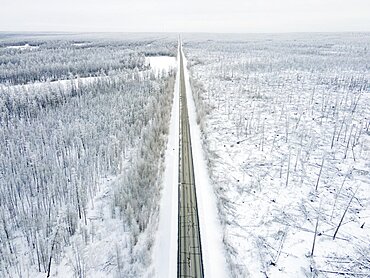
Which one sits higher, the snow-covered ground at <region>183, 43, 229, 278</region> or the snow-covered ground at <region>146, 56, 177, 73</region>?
the snow-covered ground at <region>146, 56, 177, 73</region>

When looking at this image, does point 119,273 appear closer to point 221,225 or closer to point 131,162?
point 221,225

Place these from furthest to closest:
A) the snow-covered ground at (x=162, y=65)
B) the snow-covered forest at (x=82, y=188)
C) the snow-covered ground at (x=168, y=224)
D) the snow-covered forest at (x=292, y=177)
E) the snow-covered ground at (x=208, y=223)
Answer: the snow-covered ground at (x=162, y=65) < the snow-covered forest at (x=82, y=188) < the snow-covered forest at (x=292, y=177) < the snow-covered ground at (x=168, y=224) < the snow-covered ground at (x=208, y=223)

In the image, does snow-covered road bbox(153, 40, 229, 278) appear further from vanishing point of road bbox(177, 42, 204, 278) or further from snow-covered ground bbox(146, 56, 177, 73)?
snow-covered ground bbox(146, 56, 177, 73)

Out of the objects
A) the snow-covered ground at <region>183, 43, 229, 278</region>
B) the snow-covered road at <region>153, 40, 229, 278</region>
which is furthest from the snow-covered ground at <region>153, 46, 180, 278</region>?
the snow-covered ground at <region>183, 43, 229, 278</region>

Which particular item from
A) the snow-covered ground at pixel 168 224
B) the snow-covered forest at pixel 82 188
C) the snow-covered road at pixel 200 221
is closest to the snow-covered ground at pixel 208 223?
the snow-covered road at pixel 200 221

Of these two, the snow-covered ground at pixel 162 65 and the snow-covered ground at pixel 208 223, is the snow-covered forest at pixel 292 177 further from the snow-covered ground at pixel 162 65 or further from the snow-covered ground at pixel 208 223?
the snow-covered ground at pixel 162 65

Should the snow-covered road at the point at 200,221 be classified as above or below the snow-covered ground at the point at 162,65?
below

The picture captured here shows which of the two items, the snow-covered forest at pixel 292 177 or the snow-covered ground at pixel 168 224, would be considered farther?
the snow-covered forest at pixel 292 177
